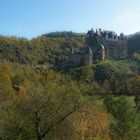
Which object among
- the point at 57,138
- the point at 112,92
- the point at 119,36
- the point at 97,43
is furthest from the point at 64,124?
the point at 119,36

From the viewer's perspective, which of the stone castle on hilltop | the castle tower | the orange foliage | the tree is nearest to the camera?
the orange foliage

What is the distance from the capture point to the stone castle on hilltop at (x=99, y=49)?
16877cm

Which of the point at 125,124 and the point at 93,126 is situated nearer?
the point at 93,126

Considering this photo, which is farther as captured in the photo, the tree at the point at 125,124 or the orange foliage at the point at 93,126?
the tree at the point at 125,124

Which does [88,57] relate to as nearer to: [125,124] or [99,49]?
[99,49]

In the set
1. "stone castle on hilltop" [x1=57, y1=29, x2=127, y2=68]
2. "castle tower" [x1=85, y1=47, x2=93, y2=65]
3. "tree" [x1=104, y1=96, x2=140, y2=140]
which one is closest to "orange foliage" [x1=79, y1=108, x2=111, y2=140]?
"tree" [x1=104, y1=96, x2=140, y2=140]

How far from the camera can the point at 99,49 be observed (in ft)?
572

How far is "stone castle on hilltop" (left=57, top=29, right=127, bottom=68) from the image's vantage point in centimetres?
16877

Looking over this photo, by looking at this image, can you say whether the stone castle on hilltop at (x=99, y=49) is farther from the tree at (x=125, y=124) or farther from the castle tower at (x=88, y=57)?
the tree at (x=125, y=124)

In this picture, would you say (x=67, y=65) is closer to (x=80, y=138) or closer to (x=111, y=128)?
(x=111, y=128)

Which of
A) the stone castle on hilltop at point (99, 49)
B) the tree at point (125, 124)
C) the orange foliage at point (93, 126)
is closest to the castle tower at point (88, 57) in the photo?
the stone castle on hilltop at point (99, 49)

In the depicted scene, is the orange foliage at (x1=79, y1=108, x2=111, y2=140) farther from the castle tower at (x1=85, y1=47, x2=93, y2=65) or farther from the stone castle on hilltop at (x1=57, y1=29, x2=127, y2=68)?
the stone castle on hilltop at (x1=57, y1=29, x2=127, y2=68)

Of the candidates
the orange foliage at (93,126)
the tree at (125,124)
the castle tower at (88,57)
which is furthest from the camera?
the castle tower at (88,57)

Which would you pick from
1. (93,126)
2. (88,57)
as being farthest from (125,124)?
(88,57)
